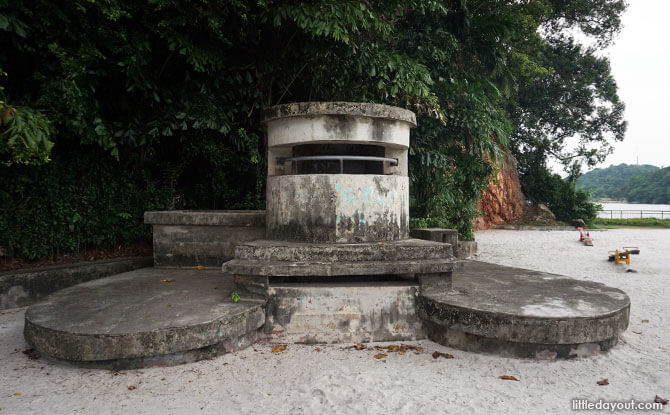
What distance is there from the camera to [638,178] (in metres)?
62.5

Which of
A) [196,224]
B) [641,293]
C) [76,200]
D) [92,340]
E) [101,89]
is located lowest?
[641,293]

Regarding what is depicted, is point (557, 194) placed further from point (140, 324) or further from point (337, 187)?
point (140, 324)

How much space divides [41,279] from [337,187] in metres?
4.65

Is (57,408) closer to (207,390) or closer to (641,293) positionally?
(207,390)

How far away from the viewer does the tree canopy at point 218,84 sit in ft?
17.8

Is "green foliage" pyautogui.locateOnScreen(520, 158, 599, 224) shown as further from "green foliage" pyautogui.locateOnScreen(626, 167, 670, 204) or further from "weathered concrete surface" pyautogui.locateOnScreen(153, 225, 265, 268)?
"green foliage" pyautogui.locateOnScreen(626, 167, 670, 204)

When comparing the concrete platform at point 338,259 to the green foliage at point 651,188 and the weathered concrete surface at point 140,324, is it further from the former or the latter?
the green foliage at point 651,188

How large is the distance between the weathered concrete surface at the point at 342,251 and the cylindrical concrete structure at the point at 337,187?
274mm

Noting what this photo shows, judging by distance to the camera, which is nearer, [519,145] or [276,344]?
[276,344]

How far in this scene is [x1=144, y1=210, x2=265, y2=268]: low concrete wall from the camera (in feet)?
20.4

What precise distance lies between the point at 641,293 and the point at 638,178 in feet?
228

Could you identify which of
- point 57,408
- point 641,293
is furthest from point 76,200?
point 641,293

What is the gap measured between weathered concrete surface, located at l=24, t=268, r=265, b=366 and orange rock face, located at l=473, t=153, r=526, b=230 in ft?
57.5

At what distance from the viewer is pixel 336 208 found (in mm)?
4785
